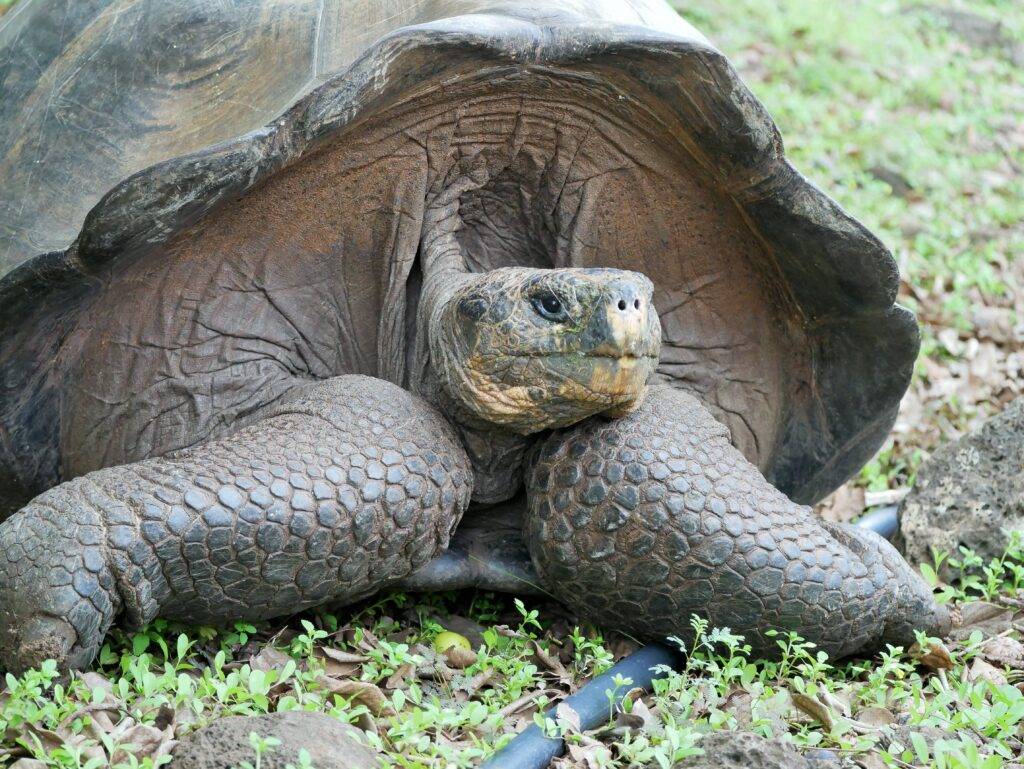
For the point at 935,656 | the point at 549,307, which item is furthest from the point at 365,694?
the point at 935,656

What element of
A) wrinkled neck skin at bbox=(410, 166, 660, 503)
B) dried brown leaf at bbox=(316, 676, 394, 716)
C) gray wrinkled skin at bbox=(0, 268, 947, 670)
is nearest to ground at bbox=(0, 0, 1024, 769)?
dried brown leaf at bbox=(316, 676, 394, 716)

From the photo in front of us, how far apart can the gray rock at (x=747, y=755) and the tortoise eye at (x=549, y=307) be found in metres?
0.94

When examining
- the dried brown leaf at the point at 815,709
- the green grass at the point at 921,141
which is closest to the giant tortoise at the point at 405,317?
the dried brown leaf at the point at 815,709

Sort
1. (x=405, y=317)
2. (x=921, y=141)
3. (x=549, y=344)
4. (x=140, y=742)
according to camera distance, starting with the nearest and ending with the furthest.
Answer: (x=140, y=742) < (x=549, y=344) < (x=405, y=317) < (x=921, y=141)

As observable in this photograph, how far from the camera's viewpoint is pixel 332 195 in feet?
10.5

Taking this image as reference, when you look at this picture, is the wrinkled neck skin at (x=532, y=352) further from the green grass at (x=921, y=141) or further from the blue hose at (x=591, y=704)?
the green grass at (x=921, y=141)

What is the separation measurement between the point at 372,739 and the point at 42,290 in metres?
1.37

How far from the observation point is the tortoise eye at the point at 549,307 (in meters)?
2.72

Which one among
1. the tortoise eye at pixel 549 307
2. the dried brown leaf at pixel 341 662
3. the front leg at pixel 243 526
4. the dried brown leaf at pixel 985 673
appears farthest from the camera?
the dried brown leaf at pixel 985 673

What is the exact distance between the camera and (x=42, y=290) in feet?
9.71

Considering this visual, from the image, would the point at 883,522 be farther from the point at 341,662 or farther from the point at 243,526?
the point at 243,526

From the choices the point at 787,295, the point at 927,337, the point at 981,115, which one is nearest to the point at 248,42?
the point at 787,295

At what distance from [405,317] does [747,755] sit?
5.16 feet

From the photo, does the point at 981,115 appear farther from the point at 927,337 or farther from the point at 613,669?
the point at 613,669
